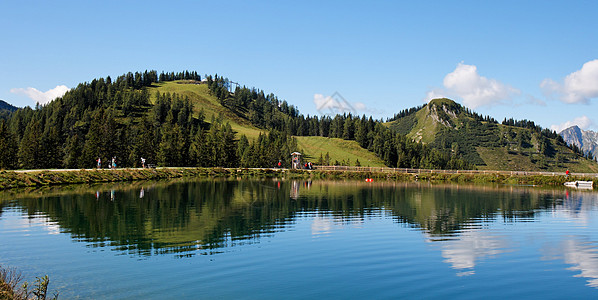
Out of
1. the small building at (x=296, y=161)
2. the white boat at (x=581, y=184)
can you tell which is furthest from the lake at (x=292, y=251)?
the small building at (x=296, y=161)

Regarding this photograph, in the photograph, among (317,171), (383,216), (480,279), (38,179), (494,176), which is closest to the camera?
(480,279)

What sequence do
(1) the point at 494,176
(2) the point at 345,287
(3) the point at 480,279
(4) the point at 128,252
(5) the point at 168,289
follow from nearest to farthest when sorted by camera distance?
(5) the point at 168,289 < (2) the point at 345,287 < (3) the point at 480,279 < (4) the point at 128,252 < (1) the point at 494,176

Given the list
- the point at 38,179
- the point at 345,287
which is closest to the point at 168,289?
the point at 345,287

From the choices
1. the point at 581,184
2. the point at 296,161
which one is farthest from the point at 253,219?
the point at 296,161

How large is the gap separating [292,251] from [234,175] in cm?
9367

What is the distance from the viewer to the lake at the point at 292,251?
56.0ft

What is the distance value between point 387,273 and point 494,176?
99471mm

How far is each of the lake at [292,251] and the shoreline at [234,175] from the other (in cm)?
2308

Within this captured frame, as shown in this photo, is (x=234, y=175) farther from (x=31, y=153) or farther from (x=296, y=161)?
(x=31, y=153)

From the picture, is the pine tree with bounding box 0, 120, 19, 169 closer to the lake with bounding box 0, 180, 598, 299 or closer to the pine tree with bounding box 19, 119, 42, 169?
the pine tree with bounding box 19, 119, 42, 169

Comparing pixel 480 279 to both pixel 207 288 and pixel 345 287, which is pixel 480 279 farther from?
pixel 207 288

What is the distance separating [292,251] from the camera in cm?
2398

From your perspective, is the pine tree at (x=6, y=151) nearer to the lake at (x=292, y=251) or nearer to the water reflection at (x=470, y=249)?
the lake at (x=292, y=251)

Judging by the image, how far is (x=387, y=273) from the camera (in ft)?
64.4
